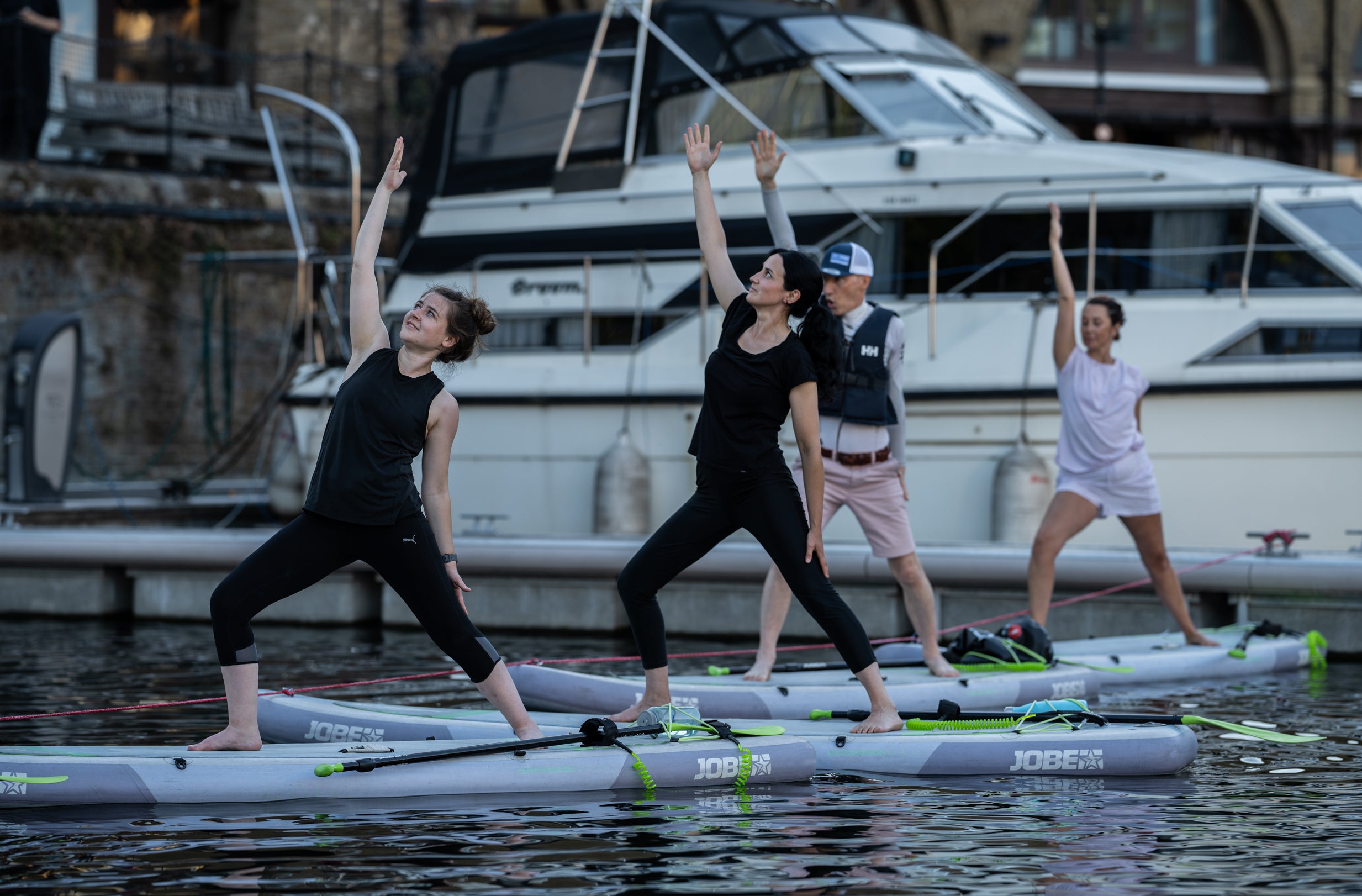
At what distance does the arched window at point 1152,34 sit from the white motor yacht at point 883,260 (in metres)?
17.8

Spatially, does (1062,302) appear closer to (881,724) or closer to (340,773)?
(881,724)

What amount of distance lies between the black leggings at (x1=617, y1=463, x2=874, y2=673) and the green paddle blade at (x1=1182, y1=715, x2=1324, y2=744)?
146 centimetres

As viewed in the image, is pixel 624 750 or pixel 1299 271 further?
pixel 1299 271

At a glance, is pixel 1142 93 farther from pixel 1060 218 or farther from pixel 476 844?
pixel 476 844

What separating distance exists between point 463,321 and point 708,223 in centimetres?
106

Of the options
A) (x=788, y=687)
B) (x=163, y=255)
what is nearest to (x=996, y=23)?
(x=163, y=255)


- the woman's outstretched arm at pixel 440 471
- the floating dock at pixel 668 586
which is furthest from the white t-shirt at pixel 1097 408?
the woman's outstretched arm at pixel 440 471

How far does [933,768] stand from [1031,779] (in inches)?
13.1

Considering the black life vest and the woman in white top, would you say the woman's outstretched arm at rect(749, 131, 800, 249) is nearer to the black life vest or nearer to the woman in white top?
the black life vest

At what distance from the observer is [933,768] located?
5.77 meters

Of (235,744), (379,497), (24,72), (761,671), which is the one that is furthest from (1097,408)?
(24,72)

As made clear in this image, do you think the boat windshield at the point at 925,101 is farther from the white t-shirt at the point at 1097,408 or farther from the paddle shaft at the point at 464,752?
the paddle shaft at the point at 464,752

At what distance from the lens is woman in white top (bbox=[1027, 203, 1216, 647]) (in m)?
7.64

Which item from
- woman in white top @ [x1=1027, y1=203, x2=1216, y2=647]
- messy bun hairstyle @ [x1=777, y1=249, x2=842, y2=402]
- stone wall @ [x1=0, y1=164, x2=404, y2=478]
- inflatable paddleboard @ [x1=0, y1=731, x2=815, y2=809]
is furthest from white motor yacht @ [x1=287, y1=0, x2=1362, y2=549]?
stone wall @ [x1=0, y1=164, x2=404, y2=478]
